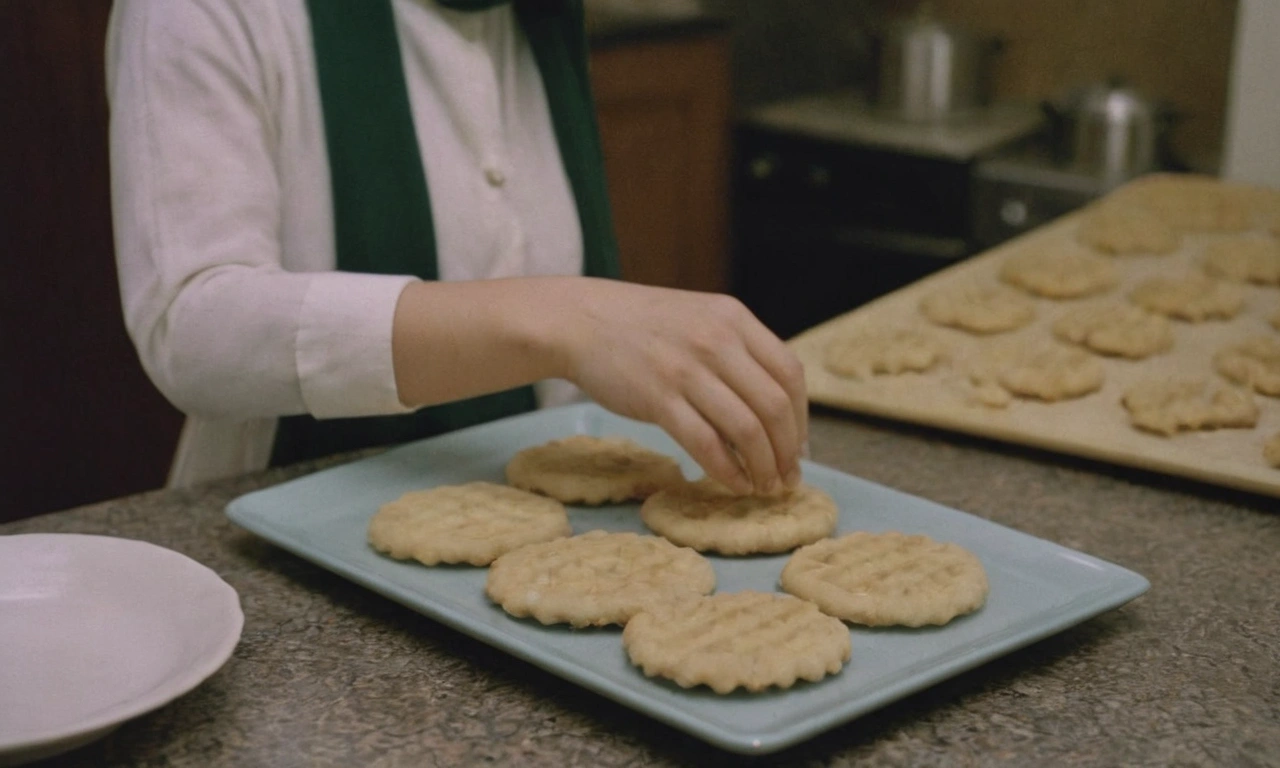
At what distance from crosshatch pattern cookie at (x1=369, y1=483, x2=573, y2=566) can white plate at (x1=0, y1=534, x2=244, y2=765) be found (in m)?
0.17

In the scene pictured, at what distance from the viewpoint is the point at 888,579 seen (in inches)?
39.0

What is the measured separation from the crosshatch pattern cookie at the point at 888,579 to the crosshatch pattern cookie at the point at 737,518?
24 millimetres

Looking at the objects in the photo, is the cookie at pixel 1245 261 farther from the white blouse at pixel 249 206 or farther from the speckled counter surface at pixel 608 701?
the white blouse at pixel 249 206

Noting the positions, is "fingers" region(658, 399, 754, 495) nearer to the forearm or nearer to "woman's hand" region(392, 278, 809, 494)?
"woman's hand" region(392, 278, 809, 494)

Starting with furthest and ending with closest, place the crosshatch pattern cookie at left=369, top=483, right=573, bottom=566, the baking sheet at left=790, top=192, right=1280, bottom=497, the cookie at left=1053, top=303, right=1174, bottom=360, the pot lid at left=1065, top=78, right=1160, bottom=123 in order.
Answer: the pot lid at left=1065, top=78, right=1160, bottom=123, the cookie at left=1053, top=303, right=1174, bottom=360, the baking sheet at left=790, top=192, right=1280, bottom=497, the crosshatch pattern cookie at left=369, top=483, right=573, bottom=566

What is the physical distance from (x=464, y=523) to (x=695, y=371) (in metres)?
0.23

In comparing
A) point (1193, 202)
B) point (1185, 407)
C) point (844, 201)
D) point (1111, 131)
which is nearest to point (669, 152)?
point (844, 201)

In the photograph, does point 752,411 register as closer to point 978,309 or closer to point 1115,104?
point 978,309

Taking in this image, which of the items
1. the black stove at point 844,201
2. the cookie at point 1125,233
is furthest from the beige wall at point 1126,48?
the cookie at point 1125,233

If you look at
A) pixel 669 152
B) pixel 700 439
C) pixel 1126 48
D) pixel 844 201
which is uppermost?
pixel 1126 48

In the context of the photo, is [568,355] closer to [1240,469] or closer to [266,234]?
[266,234]

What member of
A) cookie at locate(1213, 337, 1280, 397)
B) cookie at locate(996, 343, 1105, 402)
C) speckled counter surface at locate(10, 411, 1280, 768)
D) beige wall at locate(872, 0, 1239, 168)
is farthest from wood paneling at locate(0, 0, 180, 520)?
beige wall at locate(872, 0, 1239, 168)

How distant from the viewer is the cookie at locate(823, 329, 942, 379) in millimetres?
1612

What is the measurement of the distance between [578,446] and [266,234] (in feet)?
1.18
